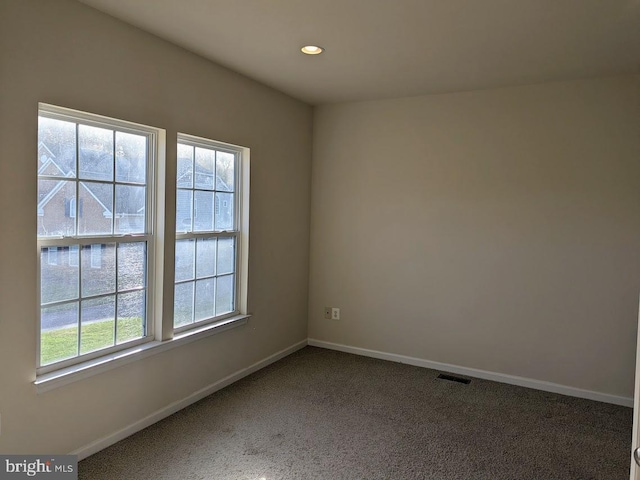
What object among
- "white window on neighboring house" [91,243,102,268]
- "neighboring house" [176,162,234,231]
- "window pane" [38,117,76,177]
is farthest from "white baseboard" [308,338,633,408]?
"window pane" [38,117,76,177]

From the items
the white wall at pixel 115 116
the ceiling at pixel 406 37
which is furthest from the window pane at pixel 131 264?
the ceiling at pixel 406 37

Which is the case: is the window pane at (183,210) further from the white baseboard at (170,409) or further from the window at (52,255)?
the white baseboard at (170,409)

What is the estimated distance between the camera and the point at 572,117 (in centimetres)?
346

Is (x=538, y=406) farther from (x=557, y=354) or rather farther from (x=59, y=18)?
(x=59, y=18)

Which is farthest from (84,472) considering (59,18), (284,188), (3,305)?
(284,188)

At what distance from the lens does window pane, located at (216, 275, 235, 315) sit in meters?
3.51

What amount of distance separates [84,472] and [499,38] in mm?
3387

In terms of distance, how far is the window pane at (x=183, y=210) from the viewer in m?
3.09

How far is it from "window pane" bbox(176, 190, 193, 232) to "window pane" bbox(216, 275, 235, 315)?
55 centimetres

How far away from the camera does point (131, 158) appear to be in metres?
2.74

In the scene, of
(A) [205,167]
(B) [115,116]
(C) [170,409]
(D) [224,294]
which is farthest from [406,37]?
(C) [170,409]

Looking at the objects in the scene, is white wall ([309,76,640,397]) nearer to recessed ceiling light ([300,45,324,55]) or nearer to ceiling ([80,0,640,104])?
ceiling ([80,0,640,104])

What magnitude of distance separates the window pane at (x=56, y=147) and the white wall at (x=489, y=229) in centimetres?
252

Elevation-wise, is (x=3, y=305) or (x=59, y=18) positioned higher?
(x=59, y=18)
